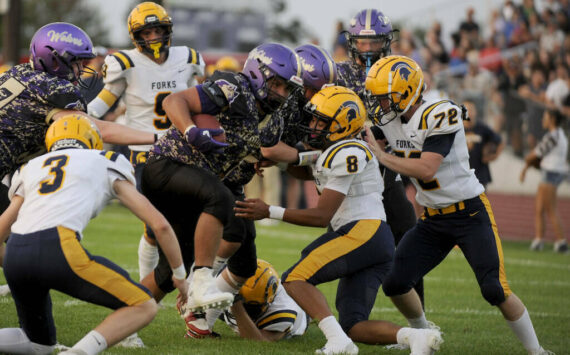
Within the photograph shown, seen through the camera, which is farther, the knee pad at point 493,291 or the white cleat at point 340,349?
the knee pad at point 493,291

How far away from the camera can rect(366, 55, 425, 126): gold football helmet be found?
5.12 m

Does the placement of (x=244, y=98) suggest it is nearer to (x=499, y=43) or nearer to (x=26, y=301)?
(x=26, y=301)

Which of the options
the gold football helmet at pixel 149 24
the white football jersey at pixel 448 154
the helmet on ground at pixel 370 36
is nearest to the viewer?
the white football jersey at pixel 448 154

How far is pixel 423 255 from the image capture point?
5266mm

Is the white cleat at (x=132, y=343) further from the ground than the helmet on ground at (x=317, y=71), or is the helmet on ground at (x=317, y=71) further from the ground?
the helmet on ground at (x=317, y=71)

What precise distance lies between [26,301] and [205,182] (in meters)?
1.19

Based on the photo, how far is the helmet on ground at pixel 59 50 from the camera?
525 centimetres

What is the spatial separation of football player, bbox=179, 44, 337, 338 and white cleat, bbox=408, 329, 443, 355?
1237 mm

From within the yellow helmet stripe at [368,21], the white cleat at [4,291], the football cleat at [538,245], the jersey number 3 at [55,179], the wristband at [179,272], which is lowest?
the football cleat at [538,245]

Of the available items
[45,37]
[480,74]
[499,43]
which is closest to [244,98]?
[45,37]

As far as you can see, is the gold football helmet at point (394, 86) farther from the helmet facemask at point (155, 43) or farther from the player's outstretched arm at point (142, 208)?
the helmet facemask at point (155, 43)

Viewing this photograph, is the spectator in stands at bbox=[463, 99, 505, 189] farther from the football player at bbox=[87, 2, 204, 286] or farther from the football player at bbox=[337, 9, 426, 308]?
the football player at bbox=[87, 2, 204, 286]

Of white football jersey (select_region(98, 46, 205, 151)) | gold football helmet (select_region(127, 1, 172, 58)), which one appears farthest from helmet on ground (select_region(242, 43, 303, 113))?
white football jersey (select_region(98, 46, 205, 151))

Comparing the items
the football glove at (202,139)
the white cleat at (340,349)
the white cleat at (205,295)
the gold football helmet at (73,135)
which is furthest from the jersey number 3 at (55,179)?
the white cleat at (340,349)
